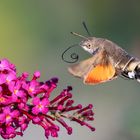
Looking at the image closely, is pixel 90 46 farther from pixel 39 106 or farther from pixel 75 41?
pixel 75 41

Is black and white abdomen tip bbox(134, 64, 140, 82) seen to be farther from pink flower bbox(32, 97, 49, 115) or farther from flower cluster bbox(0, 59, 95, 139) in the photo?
pink flower bbox(32, 97, 49, 115)

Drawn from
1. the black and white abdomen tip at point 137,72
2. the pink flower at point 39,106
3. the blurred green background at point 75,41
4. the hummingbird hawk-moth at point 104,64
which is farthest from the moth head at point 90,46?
the blurred green background at point 75,41

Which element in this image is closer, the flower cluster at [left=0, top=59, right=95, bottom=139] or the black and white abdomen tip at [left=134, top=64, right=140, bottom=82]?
the flower cluster at [left=0, top=59, right=95, bottom=139]

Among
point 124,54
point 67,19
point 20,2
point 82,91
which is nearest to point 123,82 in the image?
point 82,91

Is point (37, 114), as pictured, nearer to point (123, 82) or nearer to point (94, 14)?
point (123, 82)

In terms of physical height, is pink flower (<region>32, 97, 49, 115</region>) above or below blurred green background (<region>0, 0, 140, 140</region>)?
below

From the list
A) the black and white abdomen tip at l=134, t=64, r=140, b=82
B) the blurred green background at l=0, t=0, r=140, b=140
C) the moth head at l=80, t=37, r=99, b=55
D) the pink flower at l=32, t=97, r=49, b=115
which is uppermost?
the blurred green background at l=0, t=0, r=140, b=140

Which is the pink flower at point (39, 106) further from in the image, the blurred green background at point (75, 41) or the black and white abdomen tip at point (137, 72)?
the blurred green background at point (75, 41)

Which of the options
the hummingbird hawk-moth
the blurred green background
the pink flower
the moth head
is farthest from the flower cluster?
the blurred green background
